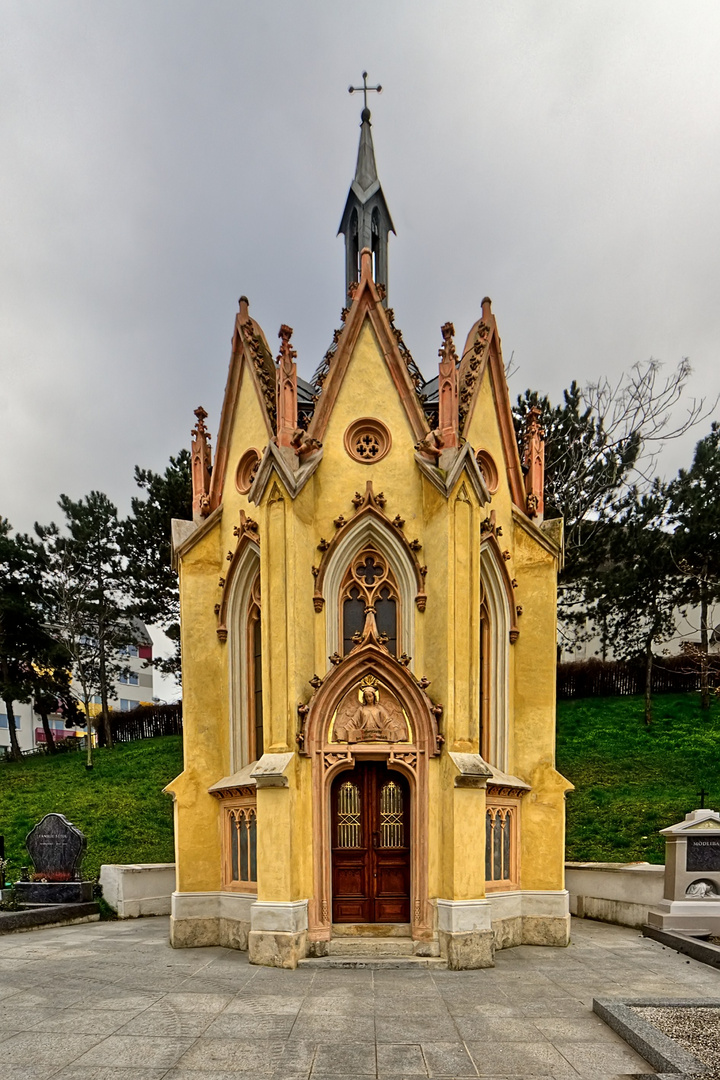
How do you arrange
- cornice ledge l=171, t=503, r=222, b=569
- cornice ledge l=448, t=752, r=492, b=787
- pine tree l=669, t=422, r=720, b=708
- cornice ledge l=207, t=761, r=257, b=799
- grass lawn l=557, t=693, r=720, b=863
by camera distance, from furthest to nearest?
pine tree l=669, t=422, r=720, b=708
grass lawn l=557, t=693, r=720, b=863
cornice ledge l=171, t=503, r=222, b=569
cornice ledge l=207, t=761, r=257, b=799
cornice ledge l=448, t=752, r=492, b=787

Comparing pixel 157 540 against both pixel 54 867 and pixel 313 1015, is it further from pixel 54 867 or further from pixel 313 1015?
pixel 313 1015

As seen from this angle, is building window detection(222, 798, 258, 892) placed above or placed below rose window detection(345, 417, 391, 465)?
below

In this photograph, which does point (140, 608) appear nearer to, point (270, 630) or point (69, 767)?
point (69, 767)

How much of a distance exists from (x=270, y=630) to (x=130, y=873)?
7.74 meters

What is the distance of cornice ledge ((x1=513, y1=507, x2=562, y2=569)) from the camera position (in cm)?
1426

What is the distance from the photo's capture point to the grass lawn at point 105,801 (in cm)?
1978

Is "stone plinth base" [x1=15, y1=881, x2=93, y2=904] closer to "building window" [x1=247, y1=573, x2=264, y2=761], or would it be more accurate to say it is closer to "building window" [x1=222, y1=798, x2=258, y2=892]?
"building window" [x1=222, y1=798, x2=258, y2=892]

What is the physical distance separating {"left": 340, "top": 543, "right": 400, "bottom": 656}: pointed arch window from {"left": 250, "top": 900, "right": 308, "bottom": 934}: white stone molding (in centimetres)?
389

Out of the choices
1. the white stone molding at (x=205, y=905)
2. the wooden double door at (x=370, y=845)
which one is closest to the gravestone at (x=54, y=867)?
the white stone molding at (x=205, y=905)

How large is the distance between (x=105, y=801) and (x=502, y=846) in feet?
51.9

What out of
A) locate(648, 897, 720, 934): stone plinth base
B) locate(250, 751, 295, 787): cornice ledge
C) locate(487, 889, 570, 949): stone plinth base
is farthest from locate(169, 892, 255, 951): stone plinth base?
locate(648, 897, 720, 934): stone plinth base

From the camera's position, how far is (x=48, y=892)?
15.4m

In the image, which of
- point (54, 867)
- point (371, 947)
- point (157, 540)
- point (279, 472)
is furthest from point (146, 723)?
point (279, 472)

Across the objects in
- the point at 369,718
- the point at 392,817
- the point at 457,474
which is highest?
the point at 457,474
